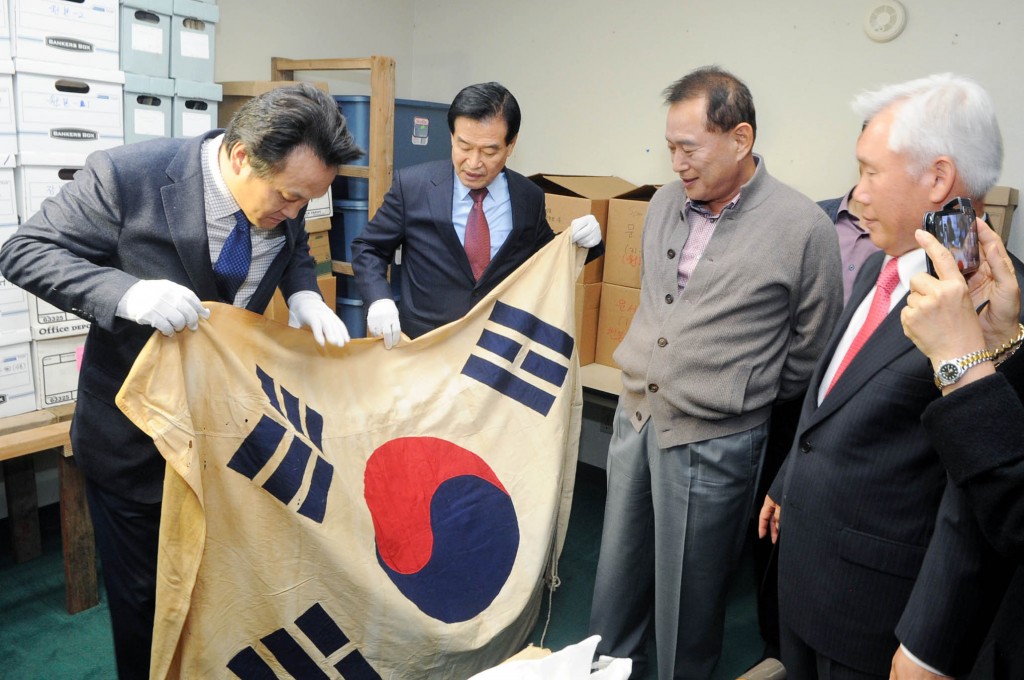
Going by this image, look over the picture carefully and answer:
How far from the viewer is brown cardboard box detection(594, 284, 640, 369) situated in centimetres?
315

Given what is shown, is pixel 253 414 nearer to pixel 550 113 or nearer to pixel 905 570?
pixel 905 570

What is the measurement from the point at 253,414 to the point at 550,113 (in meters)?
2.75

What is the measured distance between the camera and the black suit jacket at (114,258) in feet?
4.71

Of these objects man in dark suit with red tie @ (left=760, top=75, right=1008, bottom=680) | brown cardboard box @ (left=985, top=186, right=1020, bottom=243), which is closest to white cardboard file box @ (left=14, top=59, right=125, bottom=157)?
man in dark suit with red tie @ (left=760, top=75, right=1008, bottom=680)

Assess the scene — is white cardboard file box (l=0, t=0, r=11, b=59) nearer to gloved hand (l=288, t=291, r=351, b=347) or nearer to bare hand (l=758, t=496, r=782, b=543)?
gloved hand (l=288, t=291, r=351, b=347)

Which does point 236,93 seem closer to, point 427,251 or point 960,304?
point 427,251

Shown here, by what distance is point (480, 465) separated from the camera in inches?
80.7

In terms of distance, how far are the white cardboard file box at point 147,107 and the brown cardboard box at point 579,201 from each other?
1.37 meters

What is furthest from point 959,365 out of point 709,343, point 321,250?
point 321,250

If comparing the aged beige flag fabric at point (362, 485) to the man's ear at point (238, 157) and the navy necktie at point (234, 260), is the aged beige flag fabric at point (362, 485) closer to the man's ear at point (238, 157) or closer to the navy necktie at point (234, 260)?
the navy necktie at point (234, 260)

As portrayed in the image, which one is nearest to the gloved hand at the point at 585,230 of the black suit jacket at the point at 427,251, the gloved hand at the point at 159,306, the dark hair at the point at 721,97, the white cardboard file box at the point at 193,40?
the black suit jacket at the point at 427,251

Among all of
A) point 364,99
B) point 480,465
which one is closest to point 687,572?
point 480,465

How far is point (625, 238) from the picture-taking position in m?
3.09

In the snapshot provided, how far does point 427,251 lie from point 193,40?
1.23m
